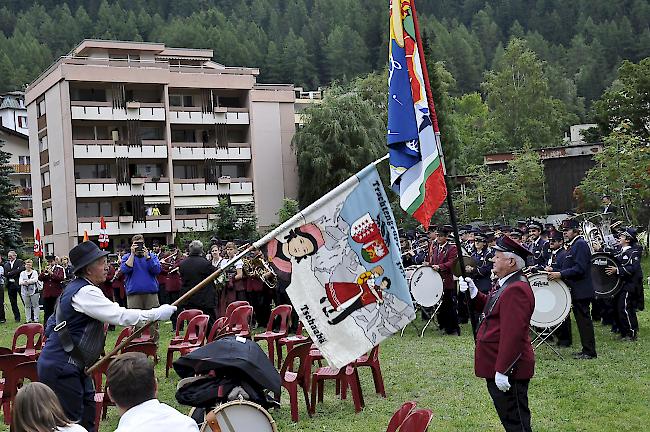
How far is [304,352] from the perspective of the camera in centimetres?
891

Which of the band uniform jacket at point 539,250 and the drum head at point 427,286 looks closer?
the band uniform jacket at point 539,250

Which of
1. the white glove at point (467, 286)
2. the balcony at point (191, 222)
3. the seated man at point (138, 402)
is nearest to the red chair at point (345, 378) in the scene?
the white glove at point (467, 286)

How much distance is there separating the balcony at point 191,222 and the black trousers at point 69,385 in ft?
148

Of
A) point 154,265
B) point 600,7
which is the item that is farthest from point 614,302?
point 600,7

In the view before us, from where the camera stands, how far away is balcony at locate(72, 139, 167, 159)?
4884 centimetres

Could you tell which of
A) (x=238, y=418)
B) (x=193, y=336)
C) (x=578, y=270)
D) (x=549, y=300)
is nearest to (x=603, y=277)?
(x=578, y=270)

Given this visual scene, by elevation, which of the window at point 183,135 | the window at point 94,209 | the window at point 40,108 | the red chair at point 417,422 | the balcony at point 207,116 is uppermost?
the window at point 40,108

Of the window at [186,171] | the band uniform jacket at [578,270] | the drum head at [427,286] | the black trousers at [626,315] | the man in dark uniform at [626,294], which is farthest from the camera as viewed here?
the window at [186,171]

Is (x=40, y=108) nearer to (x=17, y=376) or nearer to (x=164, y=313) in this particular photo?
(x=17, y=376)

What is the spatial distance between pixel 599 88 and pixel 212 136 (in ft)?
200

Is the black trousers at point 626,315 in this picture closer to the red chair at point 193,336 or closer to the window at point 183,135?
the red chair at point 193,336

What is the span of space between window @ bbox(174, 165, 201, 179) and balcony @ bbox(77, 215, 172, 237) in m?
3.43

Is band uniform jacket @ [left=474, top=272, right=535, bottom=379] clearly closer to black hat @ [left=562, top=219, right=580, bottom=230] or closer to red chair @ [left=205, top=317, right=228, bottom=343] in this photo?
red chair @ [left=205, top=317, right=228, bottom=343]

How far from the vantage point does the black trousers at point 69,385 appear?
20.4 ft
